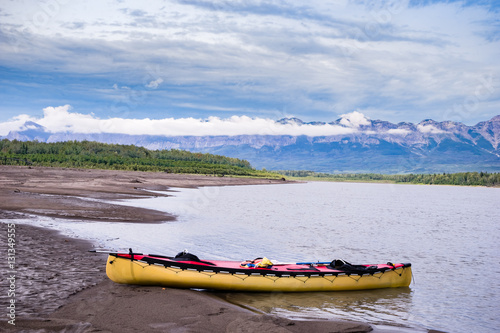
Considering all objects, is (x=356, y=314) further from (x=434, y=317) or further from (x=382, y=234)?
(x=382, y=234)

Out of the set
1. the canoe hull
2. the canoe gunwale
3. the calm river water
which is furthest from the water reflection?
the canoe gunwale

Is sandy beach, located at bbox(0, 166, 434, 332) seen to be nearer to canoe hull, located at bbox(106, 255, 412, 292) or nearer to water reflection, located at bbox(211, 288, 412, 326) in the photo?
canoe hull, located at bbox(106, 255, 412, 292)

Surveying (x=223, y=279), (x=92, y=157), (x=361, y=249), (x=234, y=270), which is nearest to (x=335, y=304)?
(x=234, y=270)

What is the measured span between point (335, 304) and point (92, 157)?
4981 inches

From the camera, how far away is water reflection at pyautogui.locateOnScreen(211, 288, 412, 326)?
49.3 ft

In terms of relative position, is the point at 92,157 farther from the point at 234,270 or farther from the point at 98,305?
the point at 98,305

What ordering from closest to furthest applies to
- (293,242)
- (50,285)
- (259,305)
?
(50,285), (259,305), (293,242)

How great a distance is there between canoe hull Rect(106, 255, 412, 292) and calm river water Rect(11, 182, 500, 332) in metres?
0.38

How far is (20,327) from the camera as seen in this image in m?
10.9

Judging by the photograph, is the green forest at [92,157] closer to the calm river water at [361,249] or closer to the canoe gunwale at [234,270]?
the calm river water at [361,249]

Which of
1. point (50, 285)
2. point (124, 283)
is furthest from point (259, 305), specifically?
point (50, 285)

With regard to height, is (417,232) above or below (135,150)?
below

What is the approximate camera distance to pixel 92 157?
132m

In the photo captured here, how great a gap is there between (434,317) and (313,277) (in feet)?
15.3
